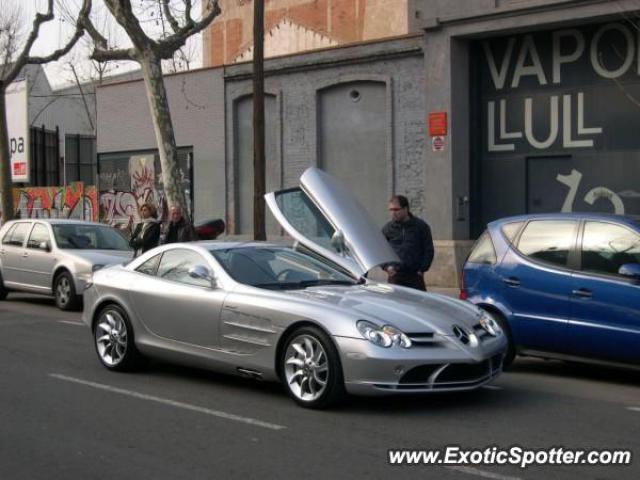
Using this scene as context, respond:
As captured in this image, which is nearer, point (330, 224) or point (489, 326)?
point (489, 326)

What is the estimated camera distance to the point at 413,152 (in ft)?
64.5

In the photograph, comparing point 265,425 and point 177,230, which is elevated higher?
point 177,230

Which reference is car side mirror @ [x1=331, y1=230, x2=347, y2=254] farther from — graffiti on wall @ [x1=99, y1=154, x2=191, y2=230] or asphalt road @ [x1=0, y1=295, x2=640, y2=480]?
graffiti on wall @ [x1=99, y1=154, x2=191, y2=230]

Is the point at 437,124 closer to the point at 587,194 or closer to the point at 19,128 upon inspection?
the point at 587,194

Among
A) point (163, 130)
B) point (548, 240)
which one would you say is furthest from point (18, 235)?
point (548, 240)

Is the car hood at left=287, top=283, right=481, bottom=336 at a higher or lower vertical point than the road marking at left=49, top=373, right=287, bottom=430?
higher

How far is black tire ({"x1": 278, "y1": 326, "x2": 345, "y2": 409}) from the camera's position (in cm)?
710

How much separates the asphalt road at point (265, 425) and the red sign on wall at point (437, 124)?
9903 mm

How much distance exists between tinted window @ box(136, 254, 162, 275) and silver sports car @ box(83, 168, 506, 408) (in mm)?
13

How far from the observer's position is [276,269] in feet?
27.6

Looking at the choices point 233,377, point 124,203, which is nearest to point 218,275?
point 233,377

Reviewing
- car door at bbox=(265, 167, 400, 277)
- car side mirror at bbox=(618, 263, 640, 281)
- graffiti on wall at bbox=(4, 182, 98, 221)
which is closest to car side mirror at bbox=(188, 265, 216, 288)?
car door at bbox=(265, 167, 400, 277)

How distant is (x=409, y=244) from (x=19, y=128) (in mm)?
25286

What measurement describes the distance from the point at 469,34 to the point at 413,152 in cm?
273
